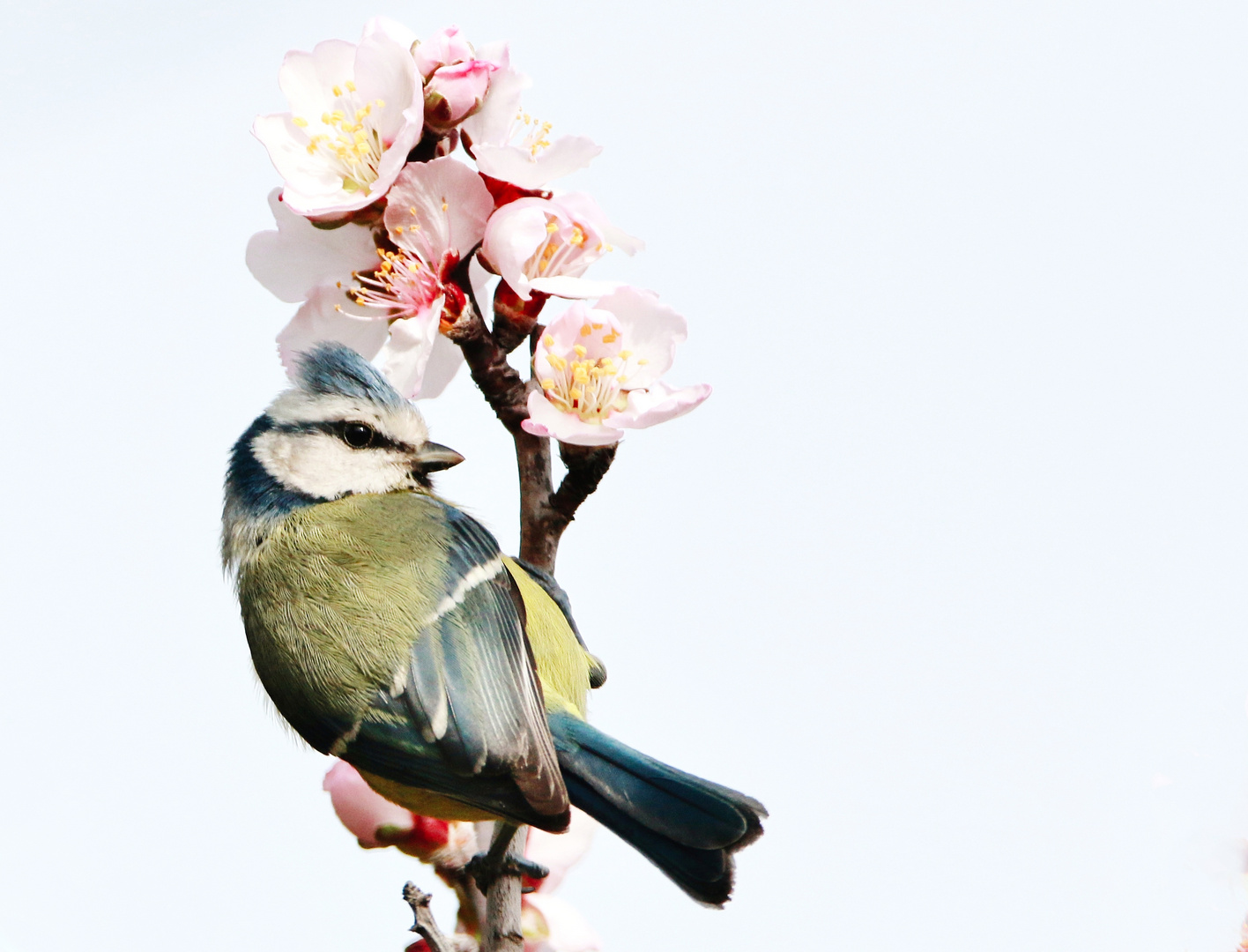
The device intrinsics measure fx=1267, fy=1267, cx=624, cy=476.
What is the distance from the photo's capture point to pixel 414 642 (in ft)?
5.24

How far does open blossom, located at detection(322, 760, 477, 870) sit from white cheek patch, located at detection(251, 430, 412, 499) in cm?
40

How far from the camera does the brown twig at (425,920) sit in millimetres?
1450

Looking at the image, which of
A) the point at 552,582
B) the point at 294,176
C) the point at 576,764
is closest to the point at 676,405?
the point at 552,582

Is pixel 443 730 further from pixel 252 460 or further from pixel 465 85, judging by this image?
→ pixel 465 85

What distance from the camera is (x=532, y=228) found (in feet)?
5.40

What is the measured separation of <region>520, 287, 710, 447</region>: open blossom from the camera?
164cm

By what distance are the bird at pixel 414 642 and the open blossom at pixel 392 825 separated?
0.10 meters

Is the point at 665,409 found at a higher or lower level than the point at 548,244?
lower

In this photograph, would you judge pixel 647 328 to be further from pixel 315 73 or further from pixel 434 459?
pixel 315 73

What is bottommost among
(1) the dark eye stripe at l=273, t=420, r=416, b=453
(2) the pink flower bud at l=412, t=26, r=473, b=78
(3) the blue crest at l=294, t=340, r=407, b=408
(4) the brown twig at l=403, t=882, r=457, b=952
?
(4) the brown twig at l=403, t=882, r=457, b=952


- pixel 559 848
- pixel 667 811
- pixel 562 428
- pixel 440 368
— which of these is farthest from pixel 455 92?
pixel 559 848

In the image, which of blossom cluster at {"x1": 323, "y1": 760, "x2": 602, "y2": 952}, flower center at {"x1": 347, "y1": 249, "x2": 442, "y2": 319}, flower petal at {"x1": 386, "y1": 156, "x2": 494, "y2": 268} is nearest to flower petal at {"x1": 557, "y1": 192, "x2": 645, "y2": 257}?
flower petal at {"x1": 386, "y1": 156, "x2": 494, "y2": 268}

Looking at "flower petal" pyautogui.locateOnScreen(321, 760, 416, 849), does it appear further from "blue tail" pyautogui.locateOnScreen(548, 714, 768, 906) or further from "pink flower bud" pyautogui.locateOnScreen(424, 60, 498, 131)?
"pink flower bud" pyautogui.locateOnScreen(424, 60, 498, 131)

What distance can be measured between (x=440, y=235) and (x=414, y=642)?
0.55 meters
